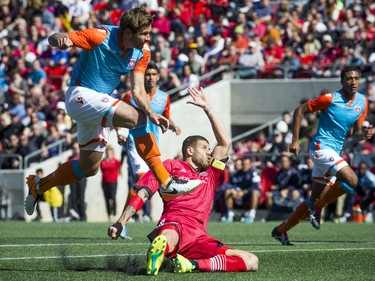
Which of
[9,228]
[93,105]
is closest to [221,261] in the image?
[93,105]

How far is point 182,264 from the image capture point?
361 inches

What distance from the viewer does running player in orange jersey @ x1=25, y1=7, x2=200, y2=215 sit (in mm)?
10422

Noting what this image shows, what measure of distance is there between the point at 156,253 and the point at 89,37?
2770 mm

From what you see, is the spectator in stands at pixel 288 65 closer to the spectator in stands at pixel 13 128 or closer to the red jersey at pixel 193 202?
the spectator in stands at pixel 13 128

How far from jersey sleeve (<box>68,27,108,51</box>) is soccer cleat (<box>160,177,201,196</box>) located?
5.77 ft

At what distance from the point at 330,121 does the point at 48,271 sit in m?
5.82

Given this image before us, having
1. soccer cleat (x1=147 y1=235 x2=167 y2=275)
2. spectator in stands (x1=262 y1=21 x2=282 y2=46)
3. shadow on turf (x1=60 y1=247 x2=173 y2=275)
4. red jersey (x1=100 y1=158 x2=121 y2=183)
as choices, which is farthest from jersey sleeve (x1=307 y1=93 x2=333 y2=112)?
spectator in stands (x1=262 y1=21 x2=282 y2=46)

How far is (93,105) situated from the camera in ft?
34.9

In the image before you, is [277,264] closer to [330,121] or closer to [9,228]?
[330,121]

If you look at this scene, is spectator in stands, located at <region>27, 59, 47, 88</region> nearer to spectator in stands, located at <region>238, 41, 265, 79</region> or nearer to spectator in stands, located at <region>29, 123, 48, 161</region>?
spectator in stands, located at <region>29, 123, 48, 161</region>

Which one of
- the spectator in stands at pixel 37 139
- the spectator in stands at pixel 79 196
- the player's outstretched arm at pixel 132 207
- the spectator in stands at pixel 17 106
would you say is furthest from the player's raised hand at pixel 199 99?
the spectator in stands at pixel 17 106

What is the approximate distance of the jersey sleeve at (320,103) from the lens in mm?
13865

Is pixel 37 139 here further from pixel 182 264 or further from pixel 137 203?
pixel 182 264

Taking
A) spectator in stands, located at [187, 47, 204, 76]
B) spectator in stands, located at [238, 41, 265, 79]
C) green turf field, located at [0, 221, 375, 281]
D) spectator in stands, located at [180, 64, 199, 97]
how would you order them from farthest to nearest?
spectator in stands, located at [187, 47, 204, 76] → spectator in stands, located at [238, 41, 265, 79] → spectator in stands, located at [180, 64, 199, 97] → green turf field, located at [0, 221, 375, 281]
